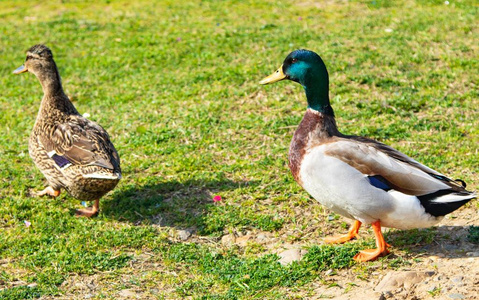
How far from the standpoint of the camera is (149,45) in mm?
9195

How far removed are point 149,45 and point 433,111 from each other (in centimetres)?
436

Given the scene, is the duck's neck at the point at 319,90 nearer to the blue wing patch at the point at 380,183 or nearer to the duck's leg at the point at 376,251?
the blue wing patch at the point at 380,183

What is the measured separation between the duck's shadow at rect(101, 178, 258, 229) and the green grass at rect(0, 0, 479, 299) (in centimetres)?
2

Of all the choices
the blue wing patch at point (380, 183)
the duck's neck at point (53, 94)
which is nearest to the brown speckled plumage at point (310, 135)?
the blue wing patch at point (380, 183)

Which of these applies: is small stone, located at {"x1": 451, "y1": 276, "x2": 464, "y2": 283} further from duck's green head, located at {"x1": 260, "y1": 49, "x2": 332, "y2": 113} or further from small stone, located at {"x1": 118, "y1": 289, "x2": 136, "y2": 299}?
small stone, located at {"x1": 118, "y1": 289, "x2": 136, "y2": 299}

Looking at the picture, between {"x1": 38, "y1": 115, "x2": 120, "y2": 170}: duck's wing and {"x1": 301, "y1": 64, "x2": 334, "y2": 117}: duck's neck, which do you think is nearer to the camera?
{"x1": 301, "y1": 64, "x2": 334, "y2": 117}: duck's neck

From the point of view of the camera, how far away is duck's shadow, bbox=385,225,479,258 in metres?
4.38

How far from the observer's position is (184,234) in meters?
5.02

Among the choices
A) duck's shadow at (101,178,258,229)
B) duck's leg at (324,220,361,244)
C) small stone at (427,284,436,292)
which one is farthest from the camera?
duck's shadow at (101,178,258,229)

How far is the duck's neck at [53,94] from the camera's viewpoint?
5.82m

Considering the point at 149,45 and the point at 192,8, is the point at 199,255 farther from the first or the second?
the point at 192,8

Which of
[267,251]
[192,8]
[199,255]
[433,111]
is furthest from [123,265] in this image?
[192,8]

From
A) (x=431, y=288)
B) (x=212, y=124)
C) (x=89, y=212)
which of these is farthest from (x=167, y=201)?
(x=431, y=288)

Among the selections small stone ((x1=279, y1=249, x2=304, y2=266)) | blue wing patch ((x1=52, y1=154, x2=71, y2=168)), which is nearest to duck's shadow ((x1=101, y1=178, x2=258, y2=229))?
blue wing patch ((x1=52, y1=154, x2=71, y2=168))
